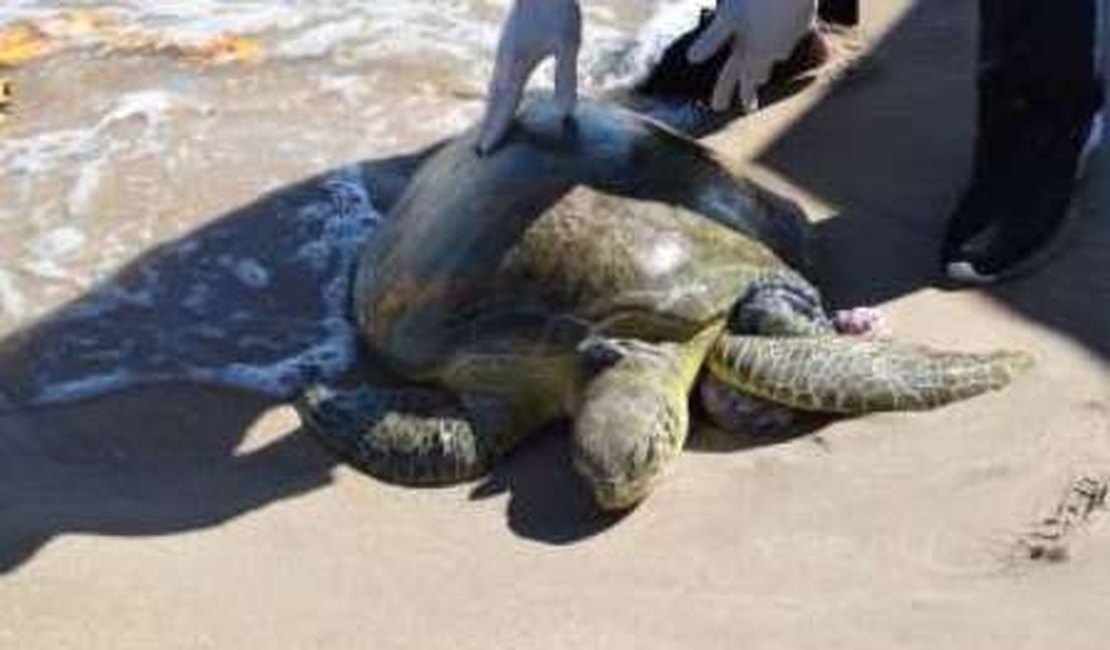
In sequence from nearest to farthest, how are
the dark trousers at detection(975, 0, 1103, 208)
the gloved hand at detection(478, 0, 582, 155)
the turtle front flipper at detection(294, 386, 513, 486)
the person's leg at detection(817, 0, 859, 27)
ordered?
the turtle front flipper at detection(294, 386, 513, 486) < the gloved hand at detection(478, 0, 582, 155) < the dark trousers at detection(975, 0, 1103, 208) < the person's leg at detection(817, 0, 859, 27)

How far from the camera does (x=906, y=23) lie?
5609 millimetres

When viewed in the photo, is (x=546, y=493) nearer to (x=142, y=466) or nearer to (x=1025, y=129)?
(x=142, y=466)

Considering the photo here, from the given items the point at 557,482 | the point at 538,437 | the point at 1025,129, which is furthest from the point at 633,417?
the point at 1025,129

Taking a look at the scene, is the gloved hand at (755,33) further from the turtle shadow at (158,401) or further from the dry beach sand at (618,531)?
the turtle shadow at (158,401)

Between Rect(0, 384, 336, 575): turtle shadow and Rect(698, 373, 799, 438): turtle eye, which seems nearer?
Rect(0, 384, 336, 575): turtle shadow

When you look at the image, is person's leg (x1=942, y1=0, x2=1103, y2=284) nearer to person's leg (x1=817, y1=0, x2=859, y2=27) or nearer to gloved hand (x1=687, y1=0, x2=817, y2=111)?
gloved hand (x1=687, y1=0, x2=817, y2=111)

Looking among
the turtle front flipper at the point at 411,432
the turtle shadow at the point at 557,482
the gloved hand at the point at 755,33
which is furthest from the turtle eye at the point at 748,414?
the gloved hand at the point at 755,33

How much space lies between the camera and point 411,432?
12.6ft

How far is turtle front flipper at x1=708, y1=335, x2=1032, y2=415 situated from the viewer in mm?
3744

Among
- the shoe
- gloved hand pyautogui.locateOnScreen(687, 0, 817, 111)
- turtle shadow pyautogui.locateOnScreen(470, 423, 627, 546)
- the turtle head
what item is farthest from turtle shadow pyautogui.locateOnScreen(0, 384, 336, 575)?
the shoe

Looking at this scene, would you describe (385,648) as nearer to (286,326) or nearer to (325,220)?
(286,326)

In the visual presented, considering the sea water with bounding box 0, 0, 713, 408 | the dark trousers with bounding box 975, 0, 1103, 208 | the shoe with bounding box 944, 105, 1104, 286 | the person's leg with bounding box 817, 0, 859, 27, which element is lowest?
the sea water with bounding box 0, 0, 713, 408

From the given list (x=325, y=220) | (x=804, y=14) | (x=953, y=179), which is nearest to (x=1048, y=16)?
(x=953, y=179)

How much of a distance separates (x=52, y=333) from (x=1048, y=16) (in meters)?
2.33
